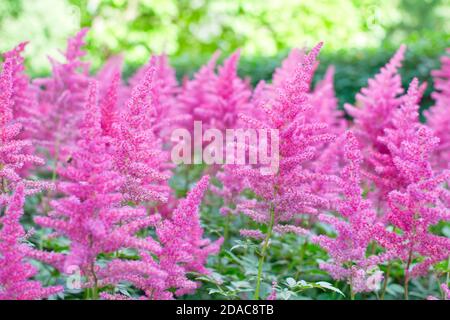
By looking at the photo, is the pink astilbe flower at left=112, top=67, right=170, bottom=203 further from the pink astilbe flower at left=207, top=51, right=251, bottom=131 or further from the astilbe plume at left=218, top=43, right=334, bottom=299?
the pink astilbe flower at left=207, top=51, right=251, bottom=131

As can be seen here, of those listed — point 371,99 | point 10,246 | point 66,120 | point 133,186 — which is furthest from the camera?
point 66,120

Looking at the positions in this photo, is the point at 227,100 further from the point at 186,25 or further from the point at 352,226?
the point at 186,25

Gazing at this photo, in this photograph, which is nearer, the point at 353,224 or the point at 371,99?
the point at 353,224

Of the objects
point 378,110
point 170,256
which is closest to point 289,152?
point 170,256

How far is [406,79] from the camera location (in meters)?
11.0

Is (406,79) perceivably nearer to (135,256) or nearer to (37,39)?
(135,256)

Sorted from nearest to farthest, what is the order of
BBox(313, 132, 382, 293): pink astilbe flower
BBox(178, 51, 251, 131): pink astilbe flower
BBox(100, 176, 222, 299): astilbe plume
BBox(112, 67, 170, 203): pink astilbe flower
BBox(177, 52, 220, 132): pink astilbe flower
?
BBox(100, 176, 222, 299): astilbe plume
BBox(112, 67, 170, 203): pink astilbe flower
BBox(313, 132, 382, 293): pink astilbe flower
BBox(178, 51, 251, 131): pink astilbe flower
BBox(177, 52, 220, 132): pink astilbe flower

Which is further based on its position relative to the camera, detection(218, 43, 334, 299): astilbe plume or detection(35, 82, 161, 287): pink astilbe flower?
detection(218, 43, 334, 299): astilbe plume

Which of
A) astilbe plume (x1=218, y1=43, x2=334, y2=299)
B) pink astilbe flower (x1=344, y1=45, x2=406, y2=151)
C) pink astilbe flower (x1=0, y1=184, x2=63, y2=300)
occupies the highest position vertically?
pink astilbe flower (x1=344, y1=45, x2=406, y2=151)

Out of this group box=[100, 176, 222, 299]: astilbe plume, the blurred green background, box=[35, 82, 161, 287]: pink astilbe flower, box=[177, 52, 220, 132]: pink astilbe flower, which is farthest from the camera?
the blurred green background

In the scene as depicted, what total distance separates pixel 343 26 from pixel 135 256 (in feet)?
61.8

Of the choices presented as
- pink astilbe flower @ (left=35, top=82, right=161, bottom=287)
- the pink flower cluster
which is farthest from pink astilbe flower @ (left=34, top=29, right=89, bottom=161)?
pink astilbe flower @ (left=35, top=82, right=161, bottom=287)
